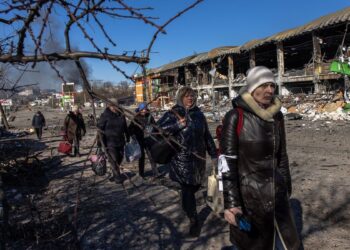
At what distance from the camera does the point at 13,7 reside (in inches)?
74.3

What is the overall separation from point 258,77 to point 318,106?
64.1ft

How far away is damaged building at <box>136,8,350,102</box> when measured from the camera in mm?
22062

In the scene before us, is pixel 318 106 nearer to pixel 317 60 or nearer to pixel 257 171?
pixel 317 60

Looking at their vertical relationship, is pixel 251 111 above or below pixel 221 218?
above

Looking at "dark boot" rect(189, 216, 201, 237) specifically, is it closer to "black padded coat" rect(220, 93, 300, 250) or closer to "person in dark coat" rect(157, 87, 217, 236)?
"person in dark coat" rect(157, 87, 217, 236)

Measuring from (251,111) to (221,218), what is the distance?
107 inches

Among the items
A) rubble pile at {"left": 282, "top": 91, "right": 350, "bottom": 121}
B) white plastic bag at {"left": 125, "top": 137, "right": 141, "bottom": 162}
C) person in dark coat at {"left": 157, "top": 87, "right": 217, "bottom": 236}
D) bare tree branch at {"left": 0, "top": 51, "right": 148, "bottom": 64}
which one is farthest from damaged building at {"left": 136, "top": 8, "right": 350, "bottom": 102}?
bare tree branch at {"left": 0, "top": 51, "right": 148, "bottom": 64}

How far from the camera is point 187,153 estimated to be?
4.72 meters

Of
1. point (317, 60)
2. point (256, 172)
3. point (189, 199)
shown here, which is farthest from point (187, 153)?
point (317, 60)

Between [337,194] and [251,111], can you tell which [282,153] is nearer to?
[251,111]

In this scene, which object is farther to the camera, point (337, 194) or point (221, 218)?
point (337, 194)

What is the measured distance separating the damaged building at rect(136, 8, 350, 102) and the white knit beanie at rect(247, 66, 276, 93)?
13.0 metres

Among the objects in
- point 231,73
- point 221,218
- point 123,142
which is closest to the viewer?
point 221,218

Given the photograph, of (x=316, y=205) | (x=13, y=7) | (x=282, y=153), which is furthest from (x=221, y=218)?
(x=13, y=7)
